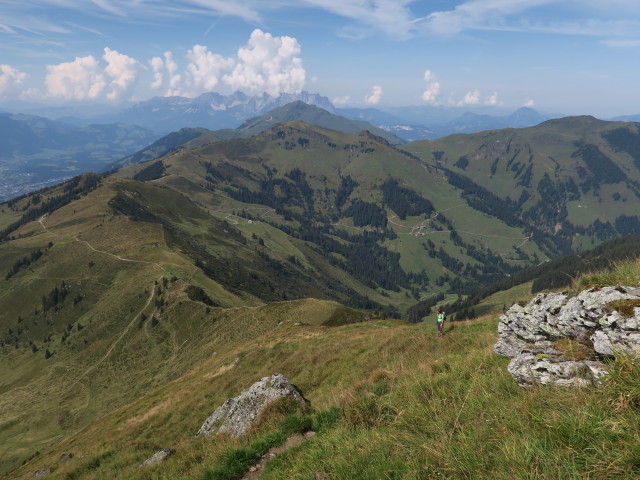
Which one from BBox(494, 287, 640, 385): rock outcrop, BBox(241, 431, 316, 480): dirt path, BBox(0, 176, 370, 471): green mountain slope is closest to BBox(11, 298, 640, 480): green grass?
BBox(241, 431, 316, 480): dirt path

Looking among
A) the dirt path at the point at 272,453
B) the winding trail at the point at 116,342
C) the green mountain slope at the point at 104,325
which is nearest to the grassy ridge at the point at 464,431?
the dirt path at the point at 272,453

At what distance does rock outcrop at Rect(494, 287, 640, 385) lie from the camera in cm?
898

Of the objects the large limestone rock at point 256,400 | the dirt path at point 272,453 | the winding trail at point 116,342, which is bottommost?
the winding trail at point 116,342

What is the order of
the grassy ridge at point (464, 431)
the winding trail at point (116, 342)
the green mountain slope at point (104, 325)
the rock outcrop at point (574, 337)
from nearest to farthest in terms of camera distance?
the grassy ridge at point (464, 431) → the rock outcrop at point (574, 337) → the green mountain slope at point (104, 325) → the winding trail at point (116, 342)

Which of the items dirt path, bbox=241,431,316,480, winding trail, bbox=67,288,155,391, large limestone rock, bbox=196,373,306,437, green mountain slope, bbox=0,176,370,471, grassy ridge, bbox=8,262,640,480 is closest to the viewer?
grassy ridge, bbox=8,262,640,480

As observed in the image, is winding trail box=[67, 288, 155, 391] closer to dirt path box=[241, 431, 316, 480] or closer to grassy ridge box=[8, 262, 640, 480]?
grassy ridge box=[8, 262, 640, 480]

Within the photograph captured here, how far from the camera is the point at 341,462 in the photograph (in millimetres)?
7879

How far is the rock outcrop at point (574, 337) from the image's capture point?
29.5 feet

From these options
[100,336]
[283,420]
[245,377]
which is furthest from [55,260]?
[283,420]

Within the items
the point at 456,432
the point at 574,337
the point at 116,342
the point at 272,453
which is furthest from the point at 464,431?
the point at 116,342

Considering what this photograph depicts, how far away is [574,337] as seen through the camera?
11195 millimetres

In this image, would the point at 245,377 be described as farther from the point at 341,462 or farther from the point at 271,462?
the point at 341,462

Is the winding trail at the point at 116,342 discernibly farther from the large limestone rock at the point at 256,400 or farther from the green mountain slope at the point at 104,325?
the large limestone rock at the point at 256,400

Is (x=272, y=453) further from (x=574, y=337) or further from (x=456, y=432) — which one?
(x=574, y=337)
